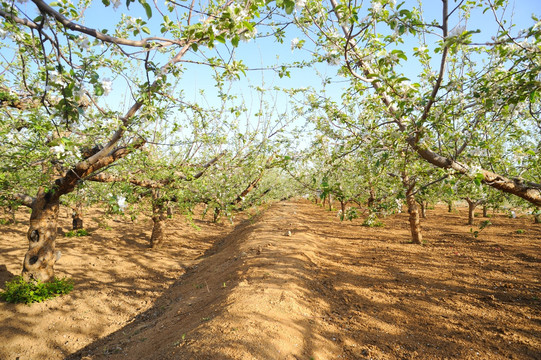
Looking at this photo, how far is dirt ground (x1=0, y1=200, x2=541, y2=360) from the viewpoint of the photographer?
4688 millimetres

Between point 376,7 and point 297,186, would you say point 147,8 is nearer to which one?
point 376,7

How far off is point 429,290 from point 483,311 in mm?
1267

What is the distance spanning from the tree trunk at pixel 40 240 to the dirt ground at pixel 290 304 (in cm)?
103

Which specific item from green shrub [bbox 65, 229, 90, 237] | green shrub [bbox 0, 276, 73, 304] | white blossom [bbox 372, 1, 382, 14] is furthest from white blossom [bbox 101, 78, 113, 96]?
green shrub [bbox 65, 229, 90, 237]

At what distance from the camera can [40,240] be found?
759 centimetres

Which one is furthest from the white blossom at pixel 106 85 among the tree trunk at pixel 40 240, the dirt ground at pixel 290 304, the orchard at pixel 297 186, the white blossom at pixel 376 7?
the tree trunk at pixel 40 240

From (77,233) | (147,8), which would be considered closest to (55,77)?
(147,8)

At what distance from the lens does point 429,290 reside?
23.4 ft

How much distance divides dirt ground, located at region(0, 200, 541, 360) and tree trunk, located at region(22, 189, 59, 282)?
40.4 inches

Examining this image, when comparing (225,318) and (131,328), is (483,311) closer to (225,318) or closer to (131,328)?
(225,318)

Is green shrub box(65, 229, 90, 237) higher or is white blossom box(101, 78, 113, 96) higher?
white blossom box(101, 78, 113, 96)

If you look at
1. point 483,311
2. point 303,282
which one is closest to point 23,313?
point 303,282

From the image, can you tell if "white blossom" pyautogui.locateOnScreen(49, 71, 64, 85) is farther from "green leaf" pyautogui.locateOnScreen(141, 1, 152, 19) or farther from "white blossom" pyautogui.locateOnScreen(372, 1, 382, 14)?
"white blossom" pyautogui.locateOnScreen(372, 1, 382, 14)

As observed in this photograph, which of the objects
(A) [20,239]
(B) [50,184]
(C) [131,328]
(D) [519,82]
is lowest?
(C) [131,328]
